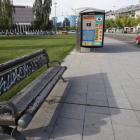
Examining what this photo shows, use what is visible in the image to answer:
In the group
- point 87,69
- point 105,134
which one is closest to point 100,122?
point 105,134

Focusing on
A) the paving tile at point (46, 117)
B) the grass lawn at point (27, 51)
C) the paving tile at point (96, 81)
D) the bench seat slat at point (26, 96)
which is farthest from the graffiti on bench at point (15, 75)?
the paving tile at point (96, 81)

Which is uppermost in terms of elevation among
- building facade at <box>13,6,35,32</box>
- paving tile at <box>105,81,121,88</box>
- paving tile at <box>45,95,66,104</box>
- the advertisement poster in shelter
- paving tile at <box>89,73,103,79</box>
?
building facade at <box>13,6,35,32</box>

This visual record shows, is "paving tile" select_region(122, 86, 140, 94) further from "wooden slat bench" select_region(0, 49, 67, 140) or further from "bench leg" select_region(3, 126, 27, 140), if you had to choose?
"bench leg" select_region(3, 126, 27, 140)

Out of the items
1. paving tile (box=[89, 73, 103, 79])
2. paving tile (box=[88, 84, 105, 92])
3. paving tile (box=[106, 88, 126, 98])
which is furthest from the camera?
paving tile (box=[89, 73, 103, 79])

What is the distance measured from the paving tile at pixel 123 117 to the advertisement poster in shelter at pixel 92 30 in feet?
24.2

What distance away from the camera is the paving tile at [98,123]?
2.43 m

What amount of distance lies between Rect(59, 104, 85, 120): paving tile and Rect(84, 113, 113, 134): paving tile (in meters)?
0.13

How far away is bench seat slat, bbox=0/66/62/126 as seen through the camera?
72.5 inches

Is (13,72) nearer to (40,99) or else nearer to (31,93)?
(31,93)

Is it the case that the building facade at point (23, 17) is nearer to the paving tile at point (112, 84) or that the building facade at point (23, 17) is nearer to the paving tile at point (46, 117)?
the paving tile at point (112, 84)

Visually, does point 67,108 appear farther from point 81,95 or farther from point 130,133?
point 130,133

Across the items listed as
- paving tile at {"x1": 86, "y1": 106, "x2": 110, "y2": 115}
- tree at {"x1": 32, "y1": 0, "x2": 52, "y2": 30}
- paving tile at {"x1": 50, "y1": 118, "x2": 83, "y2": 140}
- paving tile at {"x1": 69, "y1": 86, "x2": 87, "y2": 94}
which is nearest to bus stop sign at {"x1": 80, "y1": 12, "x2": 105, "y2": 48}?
paving tile at {"x1": 69, "y1": 86, "x2": 87, "y2": 94}

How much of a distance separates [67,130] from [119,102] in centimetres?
148

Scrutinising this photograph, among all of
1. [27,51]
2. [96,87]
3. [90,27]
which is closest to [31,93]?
[96,87]
